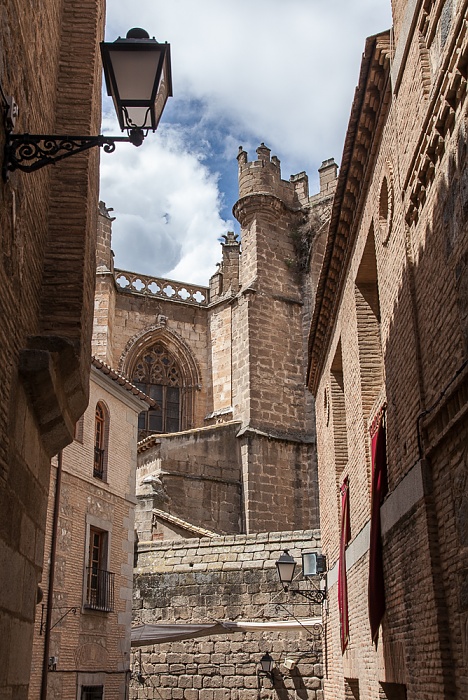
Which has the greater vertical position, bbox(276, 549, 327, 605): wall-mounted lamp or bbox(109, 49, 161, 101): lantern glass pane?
bbox(109, 49, 161, 101): lantern glass pane

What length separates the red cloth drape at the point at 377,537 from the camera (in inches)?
313

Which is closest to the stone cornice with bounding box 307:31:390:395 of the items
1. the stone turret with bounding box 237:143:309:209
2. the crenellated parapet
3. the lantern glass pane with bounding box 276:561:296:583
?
the lantern glass pane with bounding box 276:561:296:583

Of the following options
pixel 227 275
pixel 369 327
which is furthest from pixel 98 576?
pixel 227 275

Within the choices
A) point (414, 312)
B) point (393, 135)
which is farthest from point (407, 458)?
point (393, 135)

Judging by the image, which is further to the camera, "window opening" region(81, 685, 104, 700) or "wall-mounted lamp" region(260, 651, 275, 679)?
"wall-mounted lamp" region(260, 651, 275, 679)

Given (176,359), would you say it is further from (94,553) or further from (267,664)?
(267,664)

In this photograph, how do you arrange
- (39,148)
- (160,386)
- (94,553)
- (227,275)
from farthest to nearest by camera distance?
1. (227,275)
2. (160,386)
3. (94,553)
4. (39,148)

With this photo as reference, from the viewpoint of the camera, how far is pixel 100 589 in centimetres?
1459

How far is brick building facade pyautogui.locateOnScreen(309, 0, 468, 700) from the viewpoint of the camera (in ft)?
18.2

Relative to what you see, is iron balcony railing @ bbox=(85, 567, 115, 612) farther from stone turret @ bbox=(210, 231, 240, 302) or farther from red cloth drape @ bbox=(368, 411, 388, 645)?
stone turret @ bbox=(210, 231, 240, 302)

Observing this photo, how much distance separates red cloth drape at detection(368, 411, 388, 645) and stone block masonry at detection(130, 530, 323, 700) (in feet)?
24.1

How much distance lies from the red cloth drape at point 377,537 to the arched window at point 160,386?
18417mm

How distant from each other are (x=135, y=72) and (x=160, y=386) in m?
22.9

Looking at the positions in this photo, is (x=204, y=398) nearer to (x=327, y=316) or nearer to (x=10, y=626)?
(x=327, y=316)
